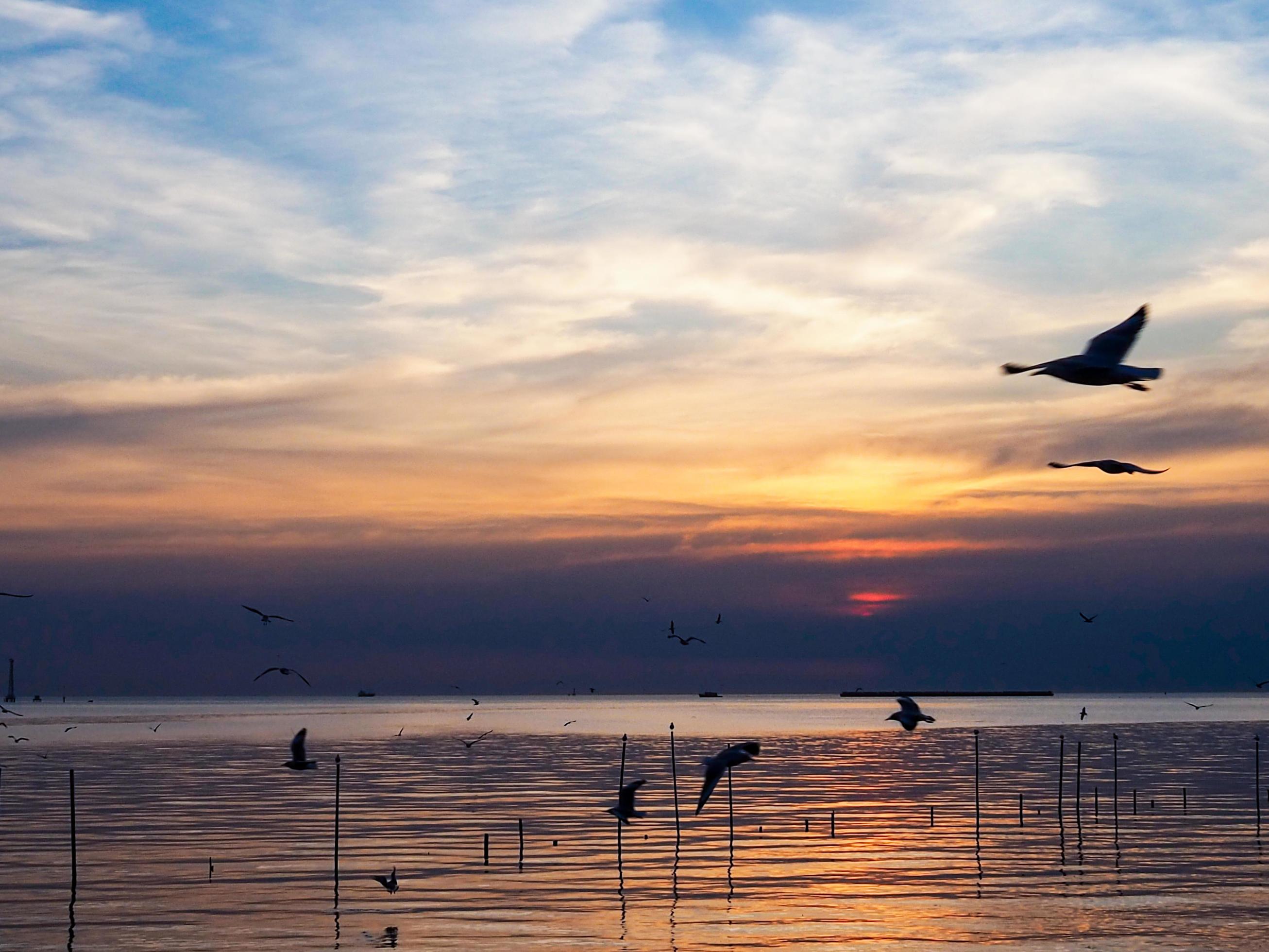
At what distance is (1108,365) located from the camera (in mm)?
18125

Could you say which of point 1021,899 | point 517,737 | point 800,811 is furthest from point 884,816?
point 517,737

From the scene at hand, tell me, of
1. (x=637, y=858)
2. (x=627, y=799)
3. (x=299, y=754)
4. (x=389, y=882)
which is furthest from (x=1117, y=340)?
(x=637, y=858)

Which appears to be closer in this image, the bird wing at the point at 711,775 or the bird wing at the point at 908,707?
the bird wing at the point at 711,775

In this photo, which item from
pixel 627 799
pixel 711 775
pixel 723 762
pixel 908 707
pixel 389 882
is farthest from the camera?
pixel 389 882

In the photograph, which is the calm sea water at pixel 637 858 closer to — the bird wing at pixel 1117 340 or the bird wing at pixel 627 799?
the bird wing at pixel 627 799

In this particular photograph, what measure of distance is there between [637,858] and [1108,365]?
1670 inches

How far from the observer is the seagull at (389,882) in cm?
4588

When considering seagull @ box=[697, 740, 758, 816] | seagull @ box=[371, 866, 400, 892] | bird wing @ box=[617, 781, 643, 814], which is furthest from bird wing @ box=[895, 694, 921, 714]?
seagull @ box=[371, 866, 400, 892]

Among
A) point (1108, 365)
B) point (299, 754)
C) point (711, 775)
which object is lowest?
point (299, 754)

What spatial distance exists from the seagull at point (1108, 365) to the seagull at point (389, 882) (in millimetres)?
33513

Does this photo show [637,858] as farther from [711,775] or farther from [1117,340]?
[1117,340]

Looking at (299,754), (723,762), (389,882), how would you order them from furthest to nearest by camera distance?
(389,882) → (299,754) → (723,762)

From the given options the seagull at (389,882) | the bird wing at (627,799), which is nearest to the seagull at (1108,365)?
the bird wing at (627,799)

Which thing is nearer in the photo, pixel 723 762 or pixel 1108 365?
pixel 1108 365
